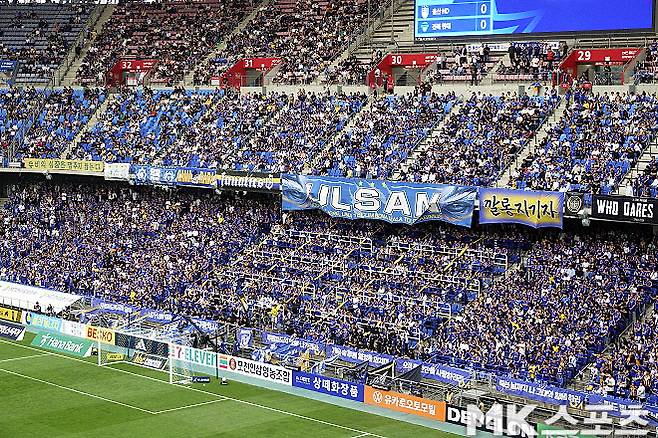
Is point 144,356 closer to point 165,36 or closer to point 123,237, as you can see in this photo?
point 123,237

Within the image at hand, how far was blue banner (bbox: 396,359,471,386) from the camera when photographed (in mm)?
34844

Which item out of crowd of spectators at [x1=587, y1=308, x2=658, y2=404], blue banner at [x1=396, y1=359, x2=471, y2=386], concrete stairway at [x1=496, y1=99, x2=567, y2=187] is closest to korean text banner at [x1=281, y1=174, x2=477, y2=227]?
concrete stairway at [x1=496, y1=99, x2=567, y2=187]

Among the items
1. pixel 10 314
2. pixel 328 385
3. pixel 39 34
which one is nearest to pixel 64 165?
pixel 10 314

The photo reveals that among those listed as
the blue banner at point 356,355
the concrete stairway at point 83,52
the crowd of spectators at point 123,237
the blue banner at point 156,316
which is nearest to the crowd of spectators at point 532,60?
the crowd of spectators at point 123,237

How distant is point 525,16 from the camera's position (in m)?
40.2

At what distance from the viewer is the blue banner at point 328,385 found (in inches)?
1364

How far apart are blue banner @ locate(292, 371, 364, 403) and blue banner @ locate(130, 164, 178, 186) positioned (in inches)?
627

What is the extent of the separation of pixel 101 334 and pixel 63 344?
224cm

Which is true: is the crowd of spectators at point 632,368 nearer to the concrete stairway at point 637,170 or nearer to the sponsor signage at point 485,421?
the sponsor signage at point 485,421

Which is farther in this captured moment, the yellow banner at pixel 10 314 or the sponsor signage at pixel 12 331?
the yellow banner at pixel 10 314

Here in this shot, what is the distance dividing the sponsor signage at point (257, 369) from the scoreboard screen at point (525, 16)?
47.0 feet

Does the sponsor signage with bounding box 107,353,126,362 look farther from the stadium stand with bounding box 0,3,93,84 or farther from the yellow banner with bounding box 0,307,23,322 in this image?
the stadium stand with bounding box 0,3,93,84

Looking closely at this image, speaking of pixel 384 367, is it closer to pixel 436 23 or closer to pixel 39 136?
pixel 436 23

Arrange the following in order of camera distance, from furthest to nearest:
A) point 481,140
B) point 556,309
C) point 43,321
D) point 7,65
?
1. point 7,65
2. point 43,321
3. point 481,140
4. point 556,309
